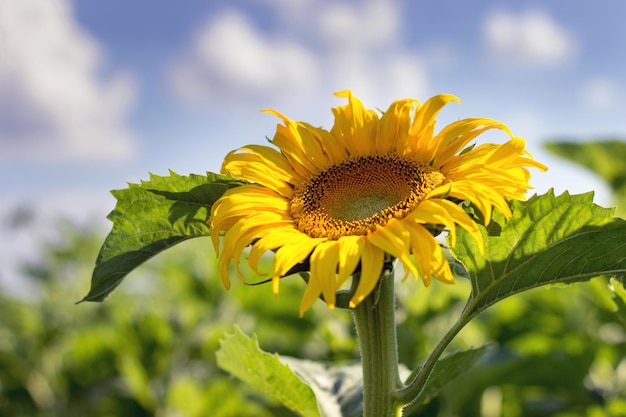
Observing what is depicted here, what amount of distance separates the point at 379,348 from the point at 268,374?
261 mm

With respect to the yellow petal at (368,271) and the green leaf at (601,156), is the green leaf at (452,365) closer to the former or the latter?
the yellow petal at (368,271)

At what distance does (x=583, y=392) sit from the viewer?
2562 mm

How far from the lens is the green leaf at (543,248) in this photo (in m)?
1.23

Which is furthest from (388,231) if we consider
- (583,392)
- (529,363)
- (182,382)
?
(182,382)

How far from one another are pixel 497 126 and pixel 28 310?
4274mm

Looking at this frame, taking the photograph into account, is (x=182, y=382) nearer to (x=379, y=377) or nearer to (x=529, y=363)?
(x=529, y=363)

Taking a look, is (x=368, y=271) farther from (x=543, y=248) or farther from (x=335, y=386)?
(x=335, y=386)

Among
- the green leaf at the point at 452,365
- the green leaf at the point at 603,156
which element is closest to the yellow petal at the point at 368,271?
the green leaf at the point at 452,365

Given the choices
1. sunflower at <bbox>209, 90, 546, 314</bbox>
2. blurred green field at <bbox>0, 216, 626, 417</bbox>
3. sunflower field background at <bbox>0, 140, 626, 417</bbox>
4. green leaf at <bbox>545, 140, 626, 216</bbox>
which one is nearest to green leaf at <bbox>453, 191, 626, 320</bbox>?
sunflower at <bbox>209, 90, 546, 314</bbox>

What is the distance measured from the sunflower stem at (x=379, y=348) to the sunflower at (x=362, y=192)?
0.30 feet

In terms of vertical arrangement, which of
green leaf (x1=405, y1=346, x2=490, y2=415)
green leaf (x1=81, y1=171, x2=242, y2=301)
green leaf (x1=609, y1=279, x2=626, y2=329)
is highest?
green leaf (x1=609, y1=279, x2=626, y2=329)

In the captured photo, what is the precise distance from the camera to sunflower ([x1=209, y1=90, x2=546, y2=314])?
1124 millimetres

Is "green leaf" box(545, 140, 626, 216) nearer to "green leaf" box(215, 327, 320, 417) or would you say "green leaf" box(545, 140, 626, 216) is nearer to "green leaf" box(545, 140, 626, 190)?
"green leaf" box(545, 140, 626, 190)

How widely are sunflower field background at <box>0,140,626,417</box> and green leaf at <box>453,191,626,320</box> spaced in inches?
7.2
